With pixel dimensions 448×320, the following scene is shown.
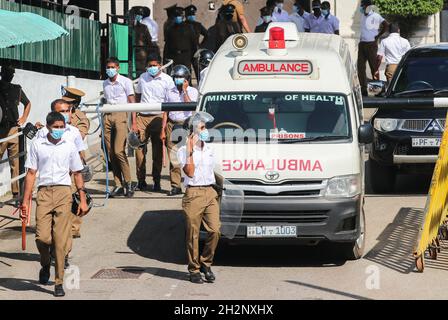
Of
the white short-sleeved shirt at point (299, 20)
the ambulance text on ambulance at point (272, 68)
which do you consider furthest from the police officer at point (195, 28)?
the ambulance text on ambulance at point (272, 68)

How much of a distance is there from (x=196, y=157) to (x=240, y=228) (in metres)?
1.03

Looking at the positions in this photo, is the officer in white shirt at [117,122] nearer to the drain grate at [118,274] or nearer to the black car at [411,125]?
the black car at [411,125]

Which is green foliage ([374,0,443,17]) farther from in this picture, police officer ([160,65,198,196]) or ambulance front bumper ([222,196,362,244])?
ambulance front bumper ([222,196,362,244])

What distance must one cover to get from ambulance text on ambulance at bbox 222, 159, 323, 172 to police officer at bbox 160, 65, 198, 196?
4458mm

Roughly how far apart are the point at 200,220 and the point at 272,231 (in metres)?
0.89

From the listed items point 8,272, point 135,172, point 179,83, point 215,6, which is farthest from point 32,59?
point 215,6

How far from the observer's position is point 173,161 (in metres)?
18.0

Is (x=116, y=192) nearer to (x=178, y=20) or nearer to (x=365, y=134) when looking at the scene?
(x=365, y=134)

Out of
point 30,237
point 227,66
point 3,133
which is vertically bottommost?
point 30,237

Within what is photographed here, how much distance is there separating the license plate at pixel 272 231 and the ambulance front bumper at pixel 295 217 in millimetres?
11

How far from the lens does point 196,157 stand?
12773mm

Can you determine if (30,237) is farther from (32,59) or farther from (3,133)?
(32,59)

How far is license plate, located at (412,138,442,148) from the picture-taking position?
16812 mm

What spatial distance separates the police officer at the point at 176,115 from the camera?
58.7 feet
